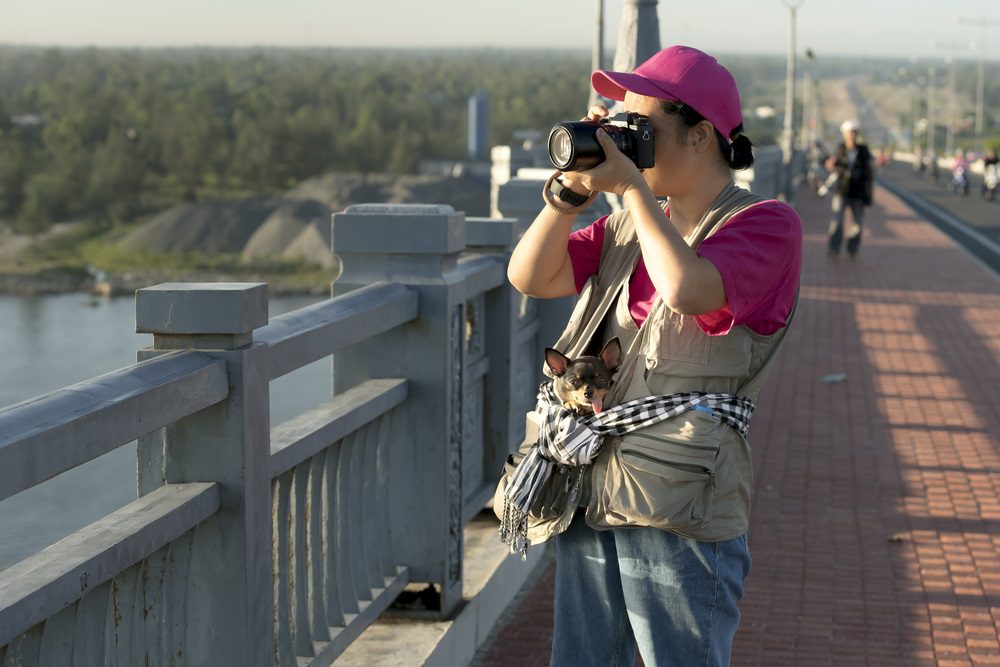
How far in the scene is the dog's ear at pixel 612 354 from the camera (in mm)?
2700

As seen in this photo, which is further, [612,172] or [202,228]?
[202,228]

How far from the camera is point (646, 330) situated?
2.69 metres

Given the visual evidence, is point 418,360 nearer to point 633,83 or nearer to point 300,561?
point 300,561

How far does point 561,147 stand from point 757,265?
0.40 m

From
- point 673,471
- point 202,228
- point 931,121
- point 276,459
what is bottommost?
point 202,228

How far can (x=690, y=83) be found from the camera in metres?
2.65

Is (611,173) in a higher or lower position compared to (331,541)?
higher

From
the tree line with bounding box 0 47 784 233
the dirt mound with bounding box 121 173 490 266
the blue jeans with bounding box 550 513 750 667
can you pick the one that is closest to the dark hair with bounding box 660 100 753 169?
the blue jeans with bounding box 550 513 750 667

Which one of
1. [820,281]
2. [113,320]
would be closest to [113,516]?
[820,281]

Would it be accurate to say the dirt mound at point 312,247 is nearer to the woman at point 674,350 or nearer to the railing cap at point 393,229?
the railing cap at point 393,229

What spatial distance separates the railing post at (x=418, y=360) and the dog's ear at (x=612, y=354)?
1.50m

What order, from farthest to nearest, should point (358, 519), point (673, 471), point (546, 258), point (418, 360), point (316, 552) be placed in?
1. point (418, 360)
2. point (358, 519)
3. point (316, 552)
4. point (546, 258)
5. point (673, 471)

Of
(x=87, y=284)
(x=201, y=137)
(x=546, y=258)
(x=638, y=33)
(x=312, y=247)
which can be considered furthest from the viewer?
(x=201, y=137)

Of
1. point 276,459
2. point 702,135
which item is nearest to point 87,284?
point 276,459
